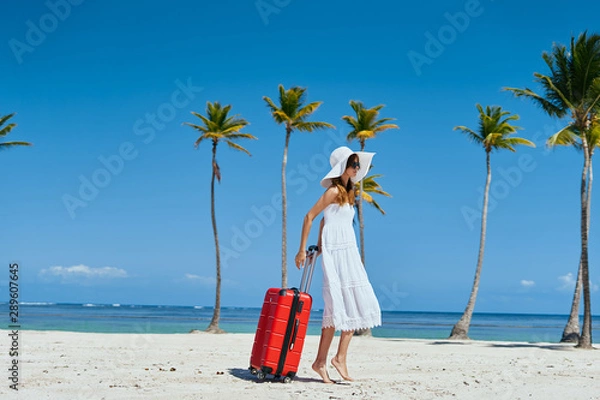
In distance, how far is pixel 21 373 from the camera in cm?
620

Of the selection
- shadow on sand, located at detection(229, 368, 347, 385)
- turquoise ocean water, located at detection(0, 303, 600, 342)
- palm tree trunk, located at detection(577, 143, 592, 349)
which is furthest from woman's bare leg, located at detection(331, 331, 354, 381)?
turquoise ocean water, located at detection(0, 303, 600, 342)

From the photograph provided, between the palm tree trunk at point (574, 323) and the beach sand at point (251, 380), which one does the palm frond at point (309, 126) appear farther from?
the beach sand at point (251, 380)

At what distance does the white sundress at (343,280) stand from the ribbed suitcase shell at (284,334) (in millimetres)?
267

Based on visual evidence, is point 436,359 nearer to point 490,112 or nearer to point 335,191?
point 335,191

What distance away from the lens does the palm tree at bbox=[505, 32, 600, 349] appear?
16.6 m

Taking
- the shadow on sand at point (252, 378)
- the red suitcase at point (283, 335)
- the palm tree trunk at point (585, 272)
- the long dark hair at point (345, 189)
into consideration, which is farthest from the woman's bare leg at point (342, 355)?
the palm tree trunk at point (585, 272)

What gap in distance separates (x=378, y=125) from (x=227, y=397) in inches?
843

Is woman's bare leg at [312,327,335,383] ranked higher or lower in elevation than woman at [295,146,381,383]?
lower

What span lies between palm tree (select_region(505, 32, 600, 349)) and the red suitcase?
12839 mm

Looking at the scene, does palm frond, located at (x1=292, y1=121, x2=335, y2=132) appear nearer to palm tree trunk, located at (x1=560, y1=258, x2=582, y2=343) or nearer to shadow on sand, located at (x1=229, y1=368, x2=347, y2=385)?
palm tree trunk, located at (x1=560, y1=258, x2=582, y2=343)

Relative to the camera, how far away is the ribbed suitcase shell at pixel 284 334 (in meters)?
5.97

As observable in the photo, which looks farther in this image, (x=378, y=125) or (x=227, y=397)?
(x=378, y=125)

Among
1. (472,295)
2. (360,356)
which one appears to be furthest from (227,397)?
(472,295)

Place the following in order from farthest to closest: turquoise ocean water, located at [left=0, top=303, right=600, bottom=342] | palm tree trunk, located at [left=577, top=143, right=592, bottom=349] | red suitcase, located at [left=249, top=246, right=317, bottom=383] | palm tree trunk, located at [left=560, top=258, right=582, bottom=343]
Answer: turquoise ocean water, located at [left=0, top=303, right=600, bottom=342] → palm tree trunk, located at [left=560, top=258, right=582, bottom=343] → palm tree trunk, located at [left=577, top=143, right=592, bottom=349] → red suitcase, located at [left=249, top=246, right=317, bottom=383]
